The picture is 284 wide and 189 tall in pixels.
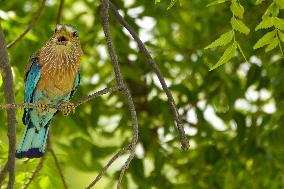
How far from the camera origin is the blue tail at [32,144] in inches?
188

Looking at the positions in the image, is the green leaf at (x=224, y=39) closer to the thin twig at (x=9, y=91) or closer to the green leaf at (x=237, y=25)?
the green leaf at (x=237, y=25)

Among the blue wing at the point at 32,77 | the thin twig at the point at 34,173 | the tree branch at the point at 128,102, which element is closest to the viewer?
the tree branch at the point at 128,102

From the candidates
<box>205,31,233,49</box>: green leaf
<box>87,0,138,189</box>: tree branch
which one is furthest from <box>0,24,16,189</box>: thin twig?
<box>205,31,233,49</box>: green leaf

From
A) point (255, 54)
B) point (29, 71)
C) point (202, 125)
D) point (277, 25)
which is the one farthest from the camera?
point (202, 125)

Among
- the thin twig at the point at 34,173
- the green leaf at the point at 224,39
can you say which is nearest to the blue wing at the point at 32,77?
the thin twig at the point at 34,173

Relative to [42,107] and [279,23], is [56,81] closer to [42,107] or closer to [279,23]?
[42,107]

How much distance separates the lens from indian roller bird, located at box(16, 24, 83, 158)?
468 cm

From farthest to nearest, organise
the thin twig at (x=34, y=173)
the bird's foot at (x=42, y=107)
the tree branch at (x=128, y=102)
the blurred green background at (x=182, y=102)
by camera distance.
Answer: the blurred green background at (x=182, y=102) < the thin twig at (x=34, y=173) < the bird's foot at (x=42, y=107) < the tree branch at (x=128, y=102)

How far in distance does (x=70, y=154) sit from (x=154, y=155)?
0.77m

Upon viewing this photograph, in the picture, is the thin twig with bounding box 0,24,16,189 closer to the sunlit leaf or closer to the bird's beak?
the bird's beak

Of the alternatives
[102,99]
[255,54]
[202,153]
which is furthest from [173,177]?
[255,54]

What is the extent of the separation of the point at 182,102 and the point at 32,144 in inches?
106

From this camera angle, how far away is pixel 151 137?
22.8 feet

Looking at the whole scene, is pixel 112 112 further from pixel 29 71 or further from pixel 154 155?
pixel 29 71
